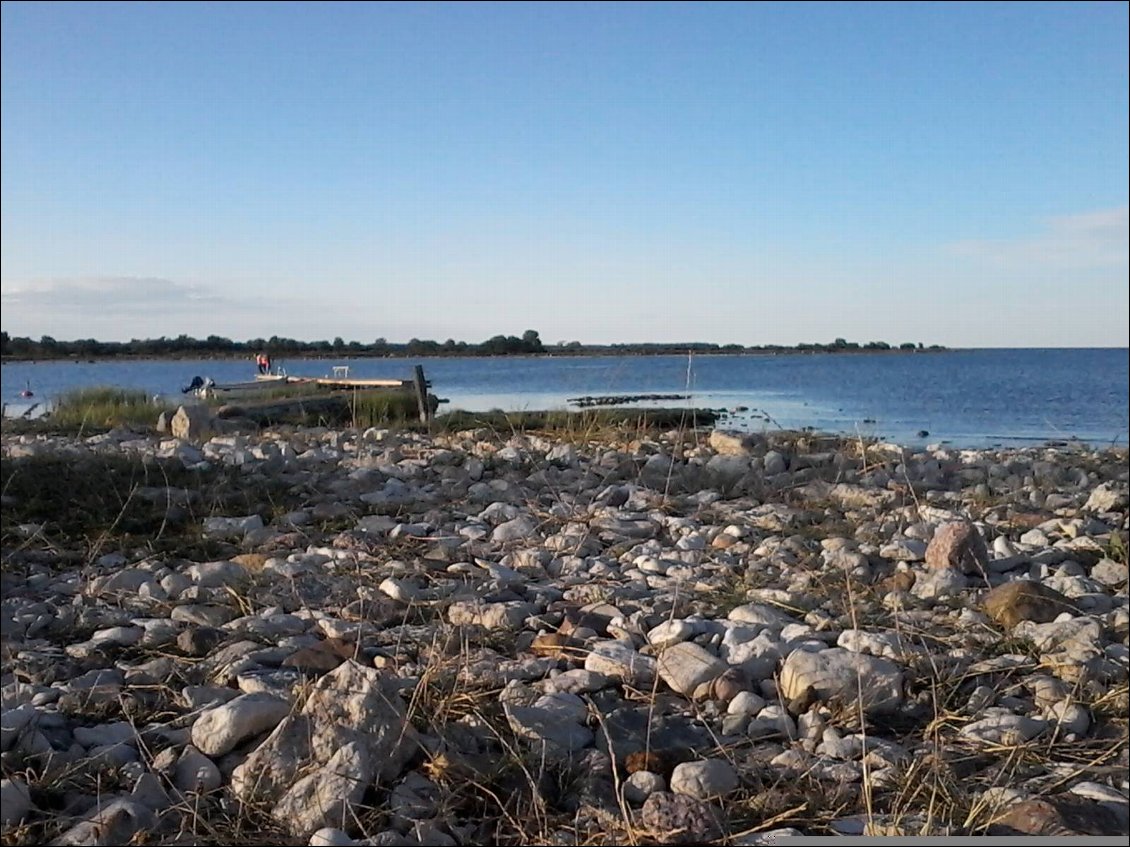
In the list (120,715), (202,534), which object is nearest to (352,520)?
(202,534)

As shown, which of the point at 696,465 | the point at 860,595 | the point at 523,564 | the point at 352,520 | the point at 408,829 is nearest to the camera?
the point at 408,829

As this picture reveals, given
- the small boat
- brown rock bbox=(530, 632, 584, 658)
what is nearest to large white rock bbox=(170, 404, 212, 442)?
the small boat

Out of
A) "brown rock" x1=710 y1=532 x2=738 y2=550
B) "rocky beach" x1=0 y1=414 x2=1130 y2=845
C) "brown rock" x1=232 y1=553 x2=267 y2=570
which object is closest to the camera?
"rocky beach" x1=0 y1=414 x2=1130 y2=845

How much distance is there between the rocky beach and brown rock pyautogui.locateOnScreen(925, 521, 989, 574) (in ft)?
0.04

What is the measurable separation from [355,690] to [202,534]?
2.45 meters

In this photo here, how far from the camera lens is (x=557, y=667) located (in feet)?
9.12

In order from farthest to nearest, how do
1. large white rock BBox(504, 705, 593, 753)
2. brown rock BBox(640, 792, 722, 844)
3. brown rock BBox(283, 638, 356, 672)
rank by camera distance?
brown rock BBox(283, 638, 356, 672), large white rock BBox(504, 705, 593, 753), brown rock BBox(640, 792, 722, 844)

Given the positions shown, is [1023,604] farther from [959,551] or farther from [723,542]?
[723,542]

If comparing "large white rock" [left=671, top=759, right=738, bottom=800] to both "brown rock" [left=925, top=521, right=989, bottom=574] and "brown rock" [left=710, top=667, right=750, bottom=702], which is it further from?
"brown rock" [left=925, top=521, right=989, bottom=574]

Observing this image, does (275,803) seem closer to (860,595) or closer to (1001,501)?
(860,595)

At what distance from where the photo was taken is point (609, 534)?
440 centimetres

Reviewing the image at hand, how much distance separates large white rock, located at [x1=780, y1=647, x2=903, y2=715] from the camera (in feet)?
8.13

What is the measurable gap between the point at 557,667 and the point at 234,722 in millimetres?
895

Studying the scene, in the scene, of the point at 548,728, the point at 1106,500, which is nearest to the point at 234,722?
the point at 548,728
